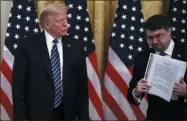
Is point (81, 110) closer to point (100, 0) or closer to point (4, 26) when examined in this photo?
point (100, 0)

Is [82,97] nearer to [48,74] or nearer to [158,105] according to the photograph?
[48,74]

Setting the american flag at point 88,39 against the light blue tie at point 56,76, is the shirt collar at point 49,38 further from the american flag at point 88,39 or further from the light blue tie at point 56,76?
the american flag at point 88,39

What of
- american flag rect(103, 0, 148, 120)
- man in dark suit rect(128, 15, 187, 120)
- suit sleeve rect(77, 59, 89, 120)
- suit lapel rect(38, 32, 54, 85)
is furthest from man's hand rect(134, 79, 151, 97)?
american flag rect(103, 0, 148, 120)

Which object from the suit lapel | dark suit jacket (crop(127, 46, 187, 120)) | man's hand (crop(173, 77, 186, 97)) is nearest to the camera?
man's hand (crop(173, 77, 186, 97))

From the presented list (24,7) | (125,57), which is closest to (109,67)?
(125,57)

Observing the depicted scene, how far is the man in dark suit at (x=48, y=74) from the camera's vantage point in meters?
2.33

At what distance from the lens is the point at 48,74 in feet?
7.63

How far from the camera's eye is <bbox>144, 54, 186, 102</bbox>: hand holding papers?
2041 mm

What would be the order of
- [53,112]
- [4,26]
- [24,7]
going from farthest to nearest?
[4,26] < [24,7] < [53,112]

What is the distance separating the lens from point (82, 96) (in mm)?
2451

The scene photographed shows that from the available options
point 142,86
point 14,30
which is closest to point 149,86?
point 142,86

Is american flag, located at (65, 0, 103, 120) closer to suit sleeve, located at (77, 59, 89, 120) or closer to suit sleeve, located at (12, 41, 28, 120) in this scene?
suit sleeve, located at (77, 59, 89, 120)

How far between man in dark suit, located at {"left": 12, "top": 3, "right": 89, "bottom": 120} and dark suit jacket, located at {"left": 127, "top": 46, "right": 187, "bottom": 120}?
0.39 metres

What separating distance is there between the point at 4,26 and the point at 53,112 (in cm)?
154
